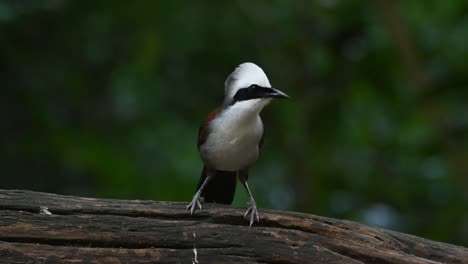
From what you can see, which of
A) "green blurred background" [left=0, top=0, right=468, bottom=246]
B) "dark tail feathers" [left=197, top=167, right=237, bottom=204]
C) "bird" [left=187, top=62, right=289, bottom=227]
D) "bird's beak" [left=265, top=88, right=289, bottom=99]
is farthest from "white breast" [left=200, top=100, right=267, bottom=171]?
"green blurred background" [left=0, top=0, right=468, bottom=246]

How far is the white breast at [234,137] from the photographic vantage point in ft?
16.8

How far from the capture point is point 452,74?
289 inches

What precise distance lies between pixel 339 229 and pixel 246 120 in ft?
2.57

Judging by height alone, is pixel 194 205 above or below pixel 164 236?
above

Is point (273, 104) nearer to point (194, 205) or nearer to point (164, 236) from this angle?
point (194, 205)

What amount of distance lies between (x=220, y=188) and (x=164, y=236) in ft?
3.89

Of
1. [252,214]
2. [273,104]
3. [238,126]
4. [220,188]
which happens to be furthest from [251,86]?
[273,104]

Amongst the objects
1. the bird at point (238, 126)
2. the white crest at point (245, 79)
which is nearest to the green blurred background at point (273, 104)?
the bird at point (238, 126)

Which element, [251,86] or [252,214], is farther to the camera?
[251,86]

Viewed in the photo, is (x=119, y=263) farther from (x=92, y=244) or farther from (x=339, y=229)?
(x=339, y=229)

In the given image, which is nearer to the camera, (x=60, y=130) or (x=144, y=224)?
(x=144, y=224)

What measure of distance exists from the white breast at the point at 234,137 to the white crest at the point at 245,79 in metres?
0.09

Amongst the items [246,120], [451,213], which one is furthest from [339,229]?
[451,213]

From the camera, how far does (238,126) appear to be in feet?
16.9
